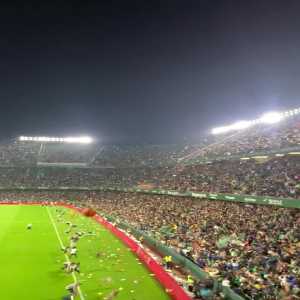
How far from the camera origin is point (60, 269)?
20.2 m

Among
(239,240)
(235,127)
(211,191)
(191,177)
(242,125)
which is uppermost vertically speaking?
(242,125)

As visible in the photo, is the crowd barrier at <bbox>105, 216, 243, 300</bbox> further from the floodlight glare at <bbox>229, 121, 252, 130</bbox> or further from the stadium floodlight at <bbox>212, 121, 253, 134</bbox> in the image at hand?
the stadium floodlight at <bbox>212, 121, 253, 134</bbox>

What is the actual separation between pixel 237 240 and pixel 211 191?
585 inches

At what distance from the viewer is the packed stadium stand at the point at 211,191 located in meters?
17.1

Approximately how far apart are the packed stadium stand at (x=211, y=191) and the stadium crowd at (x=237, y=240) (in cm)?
4

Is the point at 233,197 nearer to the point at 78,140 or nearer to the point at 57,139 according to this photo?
the point at 78,140

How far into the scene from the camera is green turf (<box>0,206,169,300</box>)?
53.9 ft

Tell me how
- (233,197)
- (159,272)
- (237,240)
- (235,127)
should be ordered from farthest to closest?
(235,127), (233,197), (237,240), (159,272)

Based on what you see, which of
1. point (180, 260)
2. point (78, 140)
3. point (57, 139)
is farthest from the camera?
point (78, 140)

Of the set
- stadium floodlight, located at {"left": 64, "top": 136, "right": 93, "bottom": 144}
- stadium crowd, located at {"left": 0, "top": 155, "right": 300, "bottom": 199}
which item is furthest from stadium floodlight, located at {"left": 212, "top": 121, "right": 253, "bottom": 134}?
stadium floodlight, located at {"left": 64, "top": 136, "right": 93, "bottom": 144}

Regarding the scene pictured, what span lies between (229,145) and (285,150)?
54.4ft

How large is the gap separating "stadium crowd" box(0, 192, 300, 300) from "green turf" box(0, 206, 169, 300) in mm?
2897

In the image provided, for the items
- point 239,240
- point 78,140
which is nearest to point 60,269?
point 239,240

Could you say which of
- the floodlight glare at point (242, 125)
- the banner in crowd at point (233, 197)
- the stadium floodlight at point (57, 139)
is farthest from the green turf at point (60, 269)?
the stadium floodlight at point (57, 139)
